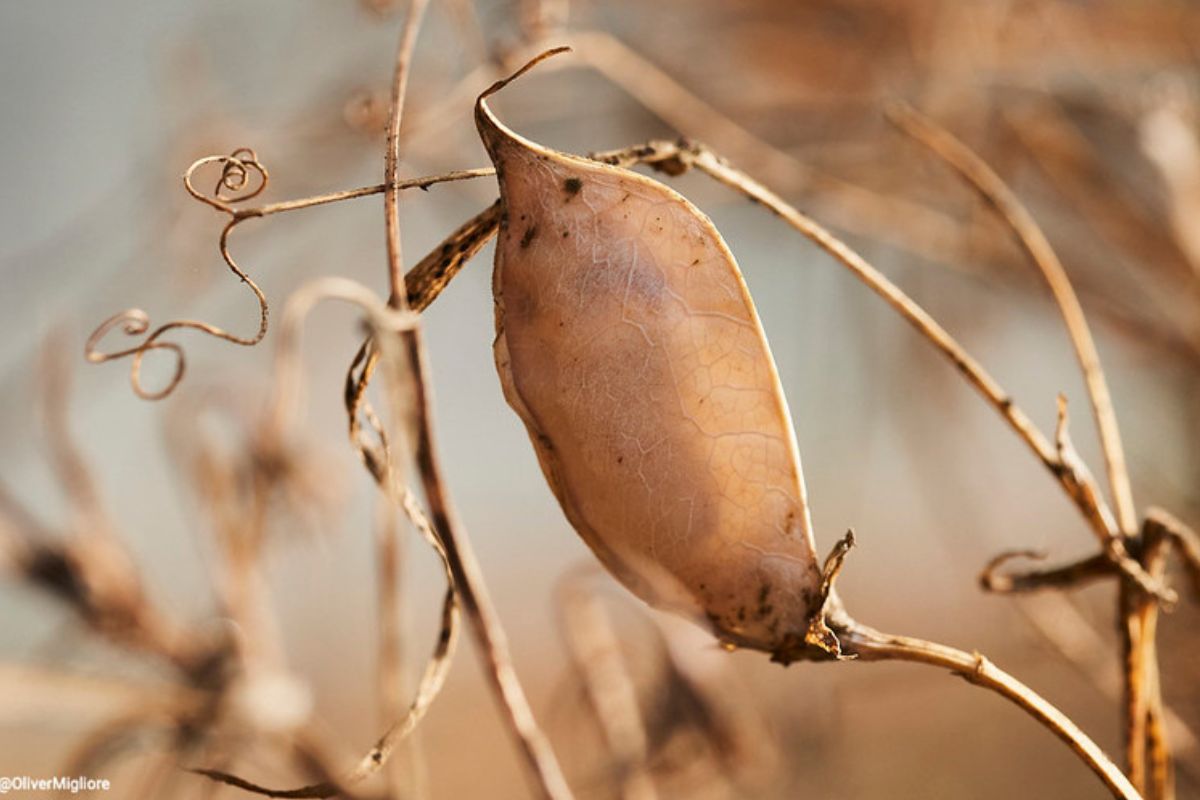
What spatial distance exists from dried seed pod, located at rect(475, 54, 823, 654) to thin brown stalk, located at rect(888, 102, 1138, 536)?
0.09 meters

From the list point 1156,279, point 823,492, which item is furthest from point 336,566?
point 1156,279

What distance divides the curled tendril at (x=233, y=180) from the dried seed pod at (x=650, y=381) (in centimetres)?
4

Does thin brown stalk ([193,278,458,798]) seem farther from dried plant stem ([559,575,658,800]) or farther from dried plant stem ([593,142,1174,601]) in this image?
dried plant stem ([559,575,658,800])

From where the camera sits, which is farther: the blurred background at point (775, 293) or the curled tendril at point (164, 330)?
the blurred background at point (775, 293)

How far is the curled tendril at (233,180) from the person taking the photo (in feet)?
0.59

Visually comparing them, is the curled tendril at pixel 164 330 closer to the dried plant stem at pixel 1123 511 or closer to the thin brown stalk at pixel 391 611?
the thin brown stalk at pixel 391 611

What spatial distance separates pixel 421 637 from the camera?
1158 millimetres

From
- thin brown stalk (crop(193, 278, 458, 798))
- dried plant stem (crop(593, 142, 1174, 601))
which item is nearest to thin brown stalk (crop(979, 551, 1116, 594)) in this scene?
dried plant stem (crop(593, 142, 1174, 601))

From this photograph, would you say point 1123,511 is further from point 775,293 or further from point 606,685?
point 775,293

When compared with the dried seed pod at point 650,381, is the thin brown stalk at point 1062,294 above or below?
above

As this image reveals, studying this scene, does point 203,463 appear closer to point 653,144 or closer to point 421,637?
point 653,144

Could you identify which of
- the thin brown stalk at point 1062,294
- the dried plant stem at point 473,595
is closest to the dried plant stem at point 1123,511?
the thin brown stalk at point 1062,294

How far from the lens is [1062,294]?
0.77ft

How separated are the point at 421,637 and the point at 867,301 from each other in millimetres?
676
